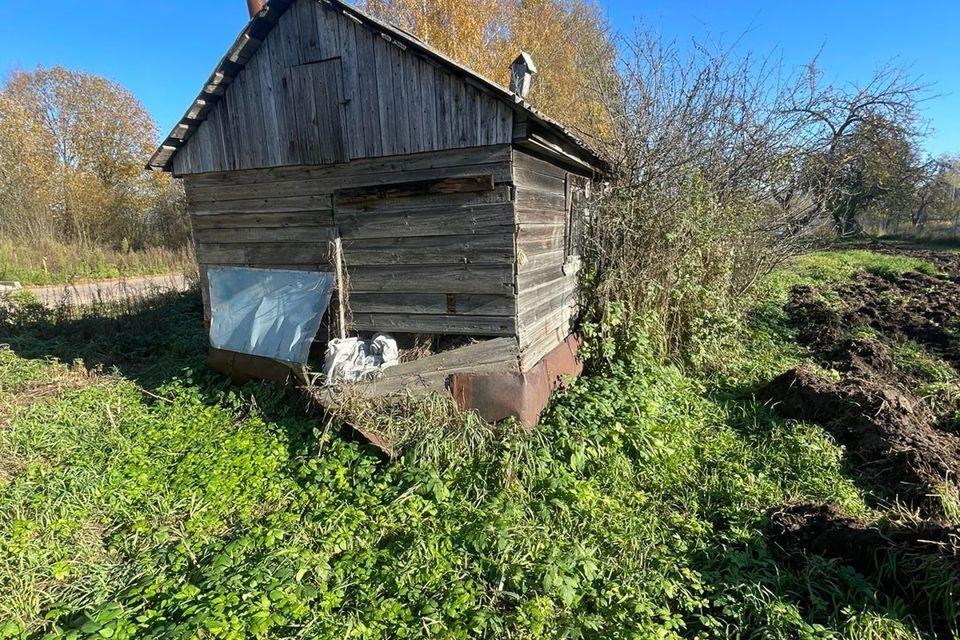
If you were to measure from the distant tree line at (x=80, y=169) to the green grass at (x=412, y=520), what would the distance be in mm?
17299

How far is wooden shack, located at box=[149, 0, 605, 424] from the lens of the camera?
15.4 ft

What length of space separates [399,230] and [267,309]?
7.26 ft

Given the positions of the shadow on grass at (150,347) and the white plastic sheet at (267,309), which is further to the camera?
the white plastic sheet at (267,309)

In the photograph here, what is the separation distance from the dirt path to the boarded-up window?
9.69 m

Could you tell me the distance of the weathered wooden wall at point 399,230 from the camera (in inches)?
188

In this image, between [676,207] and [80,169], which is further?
[80,169]

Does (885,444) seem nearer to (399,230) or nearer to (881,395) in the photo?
(881,395)

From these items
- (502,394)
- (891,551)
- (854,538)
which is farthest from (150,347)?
(891,551)

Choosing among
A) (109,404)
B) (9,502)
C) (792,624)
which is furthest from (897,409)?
(109,404)

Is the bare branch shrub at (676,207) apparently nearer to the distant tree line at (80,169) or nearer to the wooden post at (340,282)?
the wooden post at (340,282)

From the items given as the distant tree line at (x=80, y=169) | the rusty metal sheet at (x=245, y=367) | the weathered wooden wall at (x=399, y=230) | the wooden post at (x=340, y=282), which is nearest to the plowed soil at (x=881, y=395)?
the weathered wooden wall at (x=399, y=230)

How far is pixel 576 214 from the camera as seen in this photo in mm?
7086

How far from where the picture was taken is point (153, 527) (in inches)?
143

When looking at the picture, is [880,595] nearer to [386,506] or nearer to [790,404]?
[790,404]
